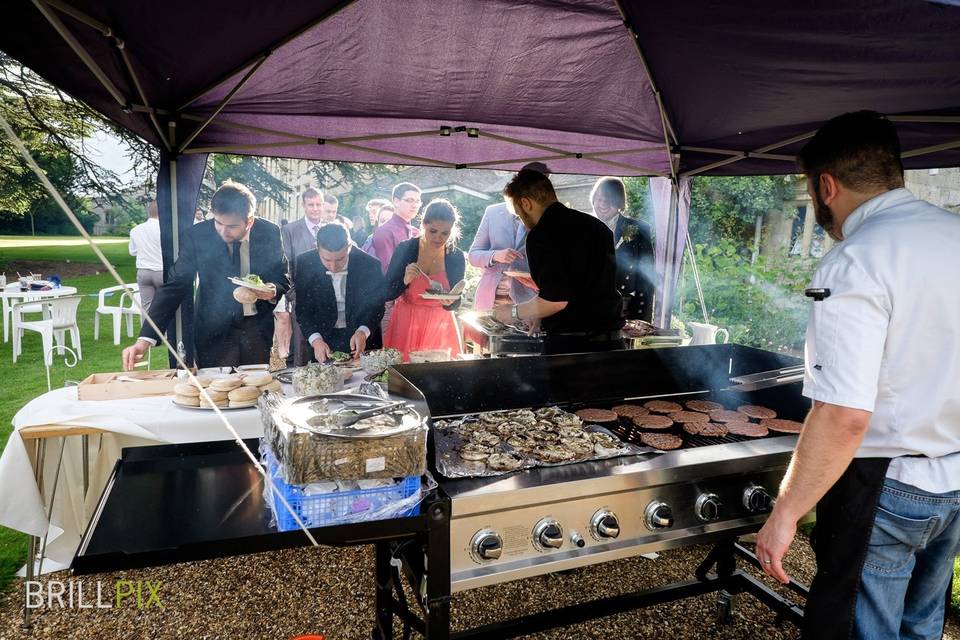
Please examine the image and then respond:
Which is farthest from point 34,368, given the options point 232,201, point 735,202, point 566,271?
point 735,202

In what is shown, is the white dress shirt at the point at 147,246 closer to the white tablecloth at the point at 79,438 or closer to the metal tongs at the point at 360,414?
the white tablecloth at the point at 79,438

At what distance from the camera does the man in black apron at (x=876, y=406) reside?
4.40 feet

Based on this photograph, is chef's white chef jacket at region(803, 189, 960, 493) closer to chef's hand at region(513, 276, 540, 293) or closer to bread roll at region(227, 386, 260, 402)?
bread roll at region(227, 386, 260, 402)

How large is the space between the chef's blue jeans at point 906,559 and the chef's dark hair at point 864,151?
815 mm

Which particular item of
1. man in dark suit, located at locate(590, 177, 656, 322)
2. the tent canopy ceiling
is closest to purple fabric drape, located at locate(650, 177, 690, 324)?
man in dark suit, located at locate(590, 177, 656, 322)

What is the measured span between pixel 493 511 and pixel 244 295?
317cm

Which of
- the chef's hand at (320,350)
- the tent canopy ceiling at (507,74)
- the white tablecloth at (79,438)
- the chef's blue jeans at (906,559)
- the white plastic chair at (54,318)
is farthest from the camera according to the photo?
the white plastic chair at (54,318)

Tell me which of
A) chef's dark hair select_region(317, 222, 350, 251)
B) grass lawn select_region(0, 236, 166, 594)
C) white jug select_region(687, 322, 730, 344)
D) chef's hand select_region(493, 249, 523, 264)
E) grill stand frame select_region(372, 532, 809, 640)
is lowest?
grass lawn select_region(0, 236, 166, 594)

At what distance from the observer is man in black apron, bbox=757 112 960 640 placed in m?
1.34

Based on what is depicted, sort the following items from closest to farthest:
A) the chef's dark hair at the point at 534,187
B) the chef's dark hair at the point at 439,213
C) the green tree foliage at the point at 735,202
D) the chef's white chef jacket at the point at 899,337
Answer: the chef's white chef jacket at the point at 899,337
the chef's dark hair at the point at 534,187
the chef's dark hair at the point at 439,213
the green tree foliage at the point at 735,202

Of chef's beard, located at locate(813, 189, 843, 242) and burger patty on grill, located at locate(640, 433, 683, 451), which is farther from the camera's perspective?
burger patty on grill, located at locate(640, 433, 683, 451)

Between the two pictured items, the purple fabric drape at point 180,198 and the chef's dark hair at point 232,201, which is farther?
the chef's dark hair at point 232,201

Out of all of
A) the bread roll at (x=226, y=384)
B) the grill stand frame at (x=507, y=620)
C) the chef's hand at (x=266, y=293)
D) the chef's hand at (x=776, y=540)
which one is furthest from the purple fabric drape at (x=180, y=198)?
the chef's hand at (x=776, y=540)

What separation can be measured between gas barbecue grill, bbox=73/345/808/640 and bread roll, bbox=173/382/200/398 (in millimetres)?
734
